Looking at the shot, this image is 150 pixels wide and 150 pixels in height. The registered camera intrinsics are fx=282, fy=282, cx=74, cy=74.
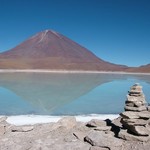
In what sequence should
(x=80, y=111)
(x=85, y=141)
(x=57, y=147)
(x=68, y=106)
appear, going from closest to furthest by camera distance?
(x=57, y=147) < (x=85, y=141) < (x=80, y=111) < (x=68, y=106)

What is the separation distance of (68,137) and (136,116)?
1332 millimetres

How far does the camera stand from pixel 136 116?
5.30 meters

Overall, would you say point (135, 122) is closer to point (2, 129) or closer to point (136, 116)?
point (136, 116)

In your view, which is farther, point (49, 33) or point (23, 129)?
point (49, 33)

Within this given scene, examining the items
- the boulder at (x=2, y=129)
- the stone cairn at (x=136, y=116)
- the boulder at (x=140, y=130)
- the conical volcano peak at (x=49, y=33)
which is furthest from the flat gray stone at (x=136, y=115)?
the conical volcano peak at (x=49, y=33)

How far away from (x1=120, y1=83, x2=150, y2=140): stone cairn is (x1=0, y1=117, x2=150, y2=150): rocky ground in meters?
0.14

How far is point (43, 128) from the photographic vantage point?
5.62 meters

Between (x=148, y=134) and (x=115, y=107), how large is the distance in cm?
510

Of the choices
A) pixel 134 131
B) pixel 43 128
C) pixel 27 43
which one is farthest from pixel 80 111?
pixel 27 43

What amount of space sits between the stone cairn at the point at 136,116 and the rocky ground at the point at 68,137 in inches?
5.7

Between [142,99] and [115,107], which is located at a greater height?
[142,99]

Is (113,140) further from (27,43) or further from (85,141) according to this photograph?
(27,43)

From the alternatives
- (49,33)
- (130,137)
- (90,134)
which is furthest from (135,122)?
(49,33)

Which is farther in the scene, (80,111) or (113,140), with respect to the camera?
(80,111)
